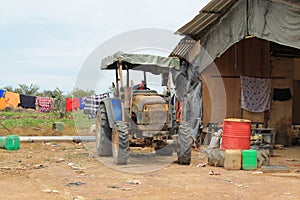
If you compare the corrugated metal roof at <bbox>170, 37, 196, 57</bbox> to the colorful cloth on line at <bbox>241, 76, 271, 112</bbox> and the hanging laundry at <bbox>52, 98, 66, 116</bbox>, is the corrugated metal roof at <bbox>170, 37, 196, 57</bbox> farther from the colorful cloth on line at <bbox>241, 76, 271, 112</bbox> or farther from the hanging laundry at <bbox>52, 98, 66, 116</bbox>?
the hanging laundry at <bbox>52, 98, 66, 116</bbox>

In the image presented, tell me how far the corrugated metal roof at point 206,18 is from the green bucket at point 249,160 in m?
4.13

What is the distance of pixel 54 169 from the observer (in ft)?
28.2

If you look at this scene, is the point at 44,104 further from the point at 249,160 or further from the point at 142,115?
the point at 249,160

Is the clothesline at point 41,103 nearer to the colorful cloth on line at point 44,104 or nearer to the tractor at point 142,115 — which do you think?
the colorful cloth on line at point 44,104

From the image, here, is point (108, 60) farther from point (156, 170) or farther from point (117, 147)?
point (156, 170)

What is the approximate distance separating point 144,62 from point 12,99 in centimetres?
2394

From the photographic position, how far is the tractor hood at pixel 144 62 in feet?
30.9

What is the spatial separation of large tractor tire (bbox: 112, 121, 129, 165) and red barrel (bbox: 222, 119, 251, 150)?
7.58 ft

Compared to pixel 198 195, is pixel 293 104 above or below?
above

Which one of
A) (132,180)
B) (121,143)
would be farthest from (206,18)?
(132,180)

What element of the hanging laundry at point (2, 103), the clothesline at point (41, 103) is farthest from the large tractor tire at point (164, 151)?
the hanging laundry at point (2, 103)

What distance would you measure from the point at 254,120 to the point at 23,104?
72.2ft

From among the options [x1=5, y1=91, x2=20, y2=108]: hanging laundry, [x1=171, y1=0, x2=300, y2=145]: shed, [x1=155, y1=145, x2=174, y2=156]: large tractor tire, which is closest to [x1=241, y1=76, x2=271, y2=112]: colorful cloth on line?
[x1=171, y1=0, x2=300, y2=145]: shed

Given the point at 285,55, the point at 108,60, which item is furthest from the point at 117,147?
the point at 285,55
